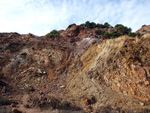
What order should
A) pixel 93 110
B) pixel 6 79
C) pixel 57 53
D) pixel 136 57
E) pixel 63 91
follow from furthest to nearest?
pixel 57 53
pixel 6 79
pixel 63 91
pixel 136 57
pixel 93 110

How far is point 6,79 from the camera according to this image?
12773 mm

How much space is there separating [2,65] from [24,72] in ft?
8.69

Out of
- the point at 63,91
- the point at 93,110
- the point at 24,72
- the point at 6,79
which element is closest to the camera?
the point at 93,110

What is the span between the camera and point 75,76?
496 inches

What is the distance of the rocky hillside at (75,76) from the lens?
8758 mm

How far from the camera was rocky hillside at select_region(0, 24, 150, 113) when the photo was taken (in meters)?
8.76

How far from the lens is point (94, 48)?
46.3 ft

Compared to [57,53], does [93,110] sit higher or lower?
lower

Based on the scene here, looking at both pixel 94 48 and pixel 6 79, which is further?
pixel 94 48

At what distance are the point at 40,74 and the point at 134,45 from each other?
370 inches

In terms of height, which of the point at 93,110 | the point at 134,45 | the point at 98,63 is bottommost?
the point at 93,110

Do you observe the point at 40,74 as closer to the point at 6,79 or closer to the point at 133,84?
the point at 6,79

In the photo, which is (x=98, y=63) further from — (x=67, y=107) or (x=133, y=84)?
(x=67, y=107)

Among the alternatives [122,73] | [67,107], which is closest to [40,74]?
[67,107]
